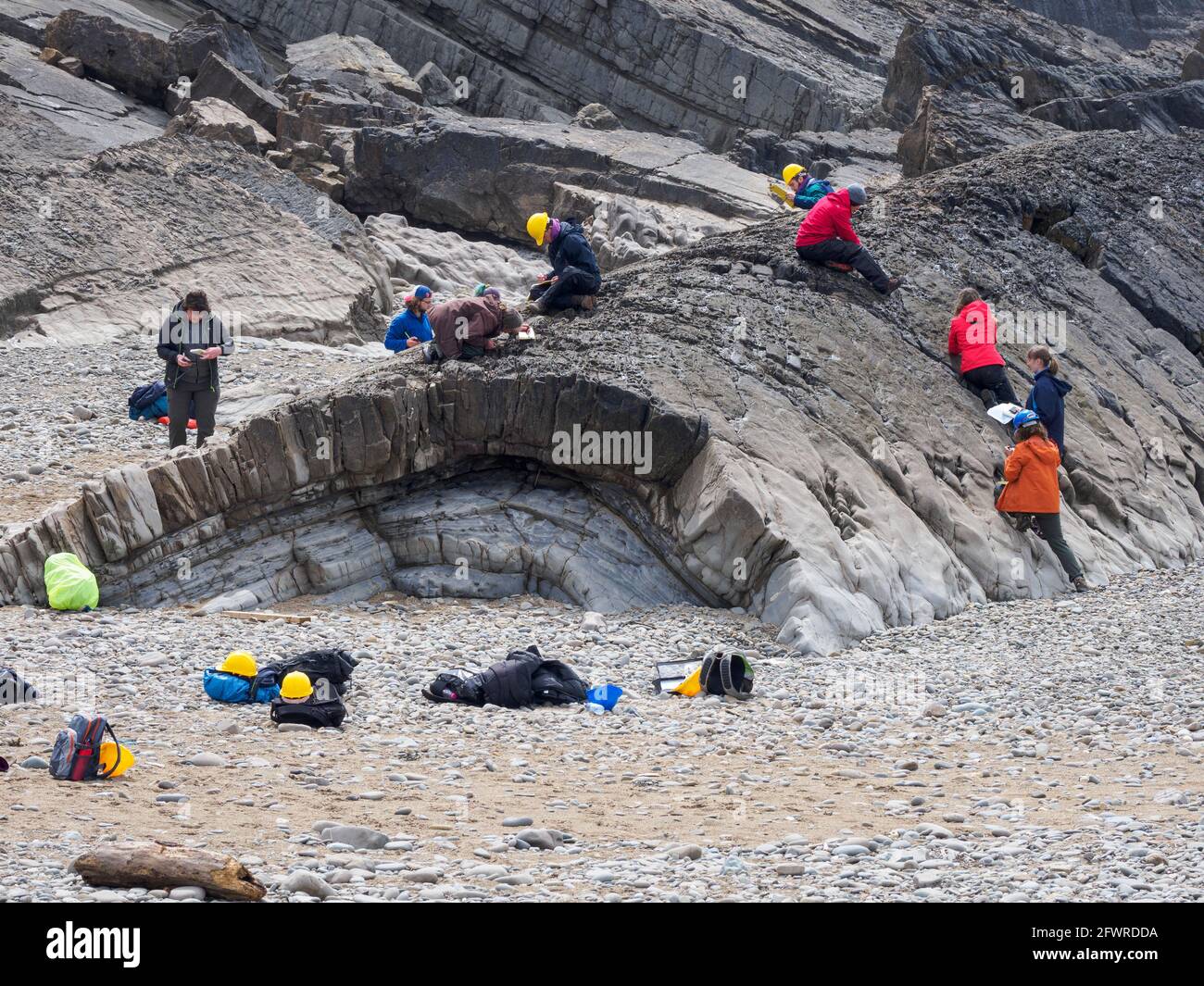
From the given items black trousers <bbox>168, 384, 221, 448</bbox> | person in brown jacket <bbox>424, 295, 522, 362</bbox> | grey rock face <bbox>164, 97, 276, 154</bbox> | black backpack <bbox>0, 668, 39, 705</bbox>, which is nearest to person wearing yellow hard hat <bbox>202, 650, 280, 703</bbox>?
black backpack <bbox>0, 668, 39, 705</bbox>

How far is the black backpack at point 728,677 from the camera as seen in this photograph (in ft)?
37.9

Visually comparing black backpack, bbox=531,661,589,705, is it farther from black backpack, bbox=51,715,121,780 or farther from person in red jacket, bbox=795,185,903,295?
person in red jacket, bbox=795,185,903,295

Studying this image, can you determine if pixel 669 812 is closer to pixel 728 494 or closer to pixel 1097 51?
pixel 728 494

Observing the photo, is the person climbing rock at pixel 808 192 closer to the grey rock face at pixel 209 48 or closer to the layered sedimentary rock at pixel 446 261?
the layered sedimentary rock at pixel 446 261

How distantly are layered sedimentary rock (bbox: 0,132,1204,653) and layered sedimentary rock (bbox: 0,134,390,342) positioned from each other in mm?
11048

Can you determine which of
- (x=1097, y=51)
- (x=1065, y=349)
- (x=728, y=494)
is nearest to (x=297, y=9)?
(x=1097, y=51)

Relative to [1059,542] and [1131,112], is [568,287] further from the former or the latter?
[1131,112]

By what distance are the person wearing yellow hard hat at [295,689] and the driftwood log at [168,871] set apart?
3911 millimetres

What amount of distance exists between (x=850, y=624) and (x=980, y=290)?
801 cm

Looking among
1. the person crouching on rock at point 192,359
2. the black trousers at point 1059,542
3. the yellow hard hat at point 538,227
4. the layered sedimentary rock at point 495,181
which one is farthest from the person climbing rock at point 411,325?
the layered sedimentary rock at point 495,181

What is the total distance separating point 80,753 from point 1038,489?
11.2 meters

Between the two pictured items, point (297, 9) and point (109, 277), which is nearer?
point (109, 277)

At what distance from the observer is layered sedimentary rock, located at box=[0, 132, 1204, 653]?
13.7 meters

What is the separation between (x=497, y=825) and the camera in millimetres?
7895
